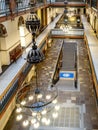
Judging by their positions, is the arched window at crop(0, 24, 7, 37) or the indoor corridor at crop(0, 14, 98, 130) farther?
the arched window at crop(0, 24, 7, 37)

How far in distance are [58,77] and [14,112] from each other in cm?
492

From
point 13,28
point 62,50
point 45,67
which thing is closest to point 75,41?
point 62,50

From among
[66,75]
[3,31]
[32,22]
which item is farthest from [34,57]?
[66,75]

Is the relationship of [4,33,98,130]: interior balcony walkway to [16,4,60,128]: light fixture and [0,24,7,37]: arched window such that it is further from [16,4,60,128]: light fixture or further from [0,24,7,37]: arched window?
[16,4,60,128]: light fixture

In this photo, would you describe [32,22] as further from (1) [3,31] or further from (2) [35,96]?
(1) [3,31]

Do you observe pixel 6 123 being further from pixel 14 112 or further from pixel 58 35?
pixel 58 35

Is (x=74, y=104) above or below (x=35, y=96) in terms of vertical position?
below

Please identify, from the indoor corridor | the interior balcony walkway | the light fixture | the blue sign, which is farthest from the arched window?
the blue sign

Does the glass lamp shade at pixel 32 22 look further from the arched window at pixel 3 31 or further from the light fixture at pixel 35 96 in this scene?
the arched window at pixel 3 31

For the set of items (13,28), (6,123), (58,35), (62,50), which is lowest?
(6,123)

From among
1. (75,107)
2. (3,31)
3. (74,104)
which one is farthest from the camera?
(74,104)

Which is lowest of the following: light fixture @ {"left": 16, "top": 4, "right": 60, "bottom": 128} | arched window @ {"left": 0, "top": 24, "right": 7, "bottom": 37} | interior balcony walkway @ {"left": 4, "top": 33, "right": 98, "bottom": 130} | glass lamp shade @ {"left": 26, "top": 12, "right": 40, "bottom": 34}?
interior balcony walkway @ {"left": 4, "top": 33, "right": 98, "bottom": 130}

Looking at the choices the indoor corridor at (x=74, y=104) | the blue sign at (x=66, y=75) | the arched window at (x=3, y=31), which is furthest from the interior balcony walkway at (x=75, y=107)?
the arched window at (x=3, y=31)

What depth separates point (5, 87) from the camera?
768 cm
